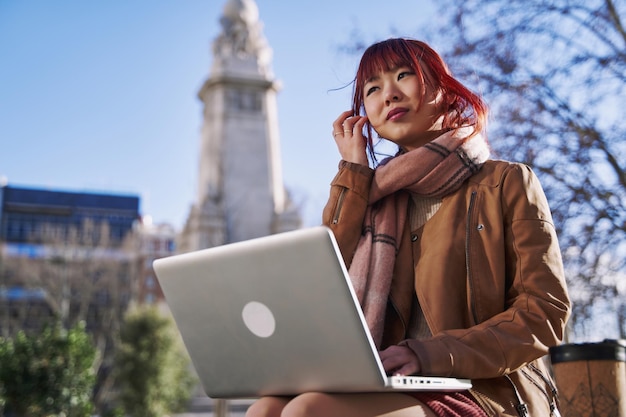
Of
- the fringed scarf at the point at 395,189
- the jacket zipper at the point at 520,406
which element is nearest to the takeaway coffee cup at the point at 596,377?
the jacket zipper at the point at 520,406

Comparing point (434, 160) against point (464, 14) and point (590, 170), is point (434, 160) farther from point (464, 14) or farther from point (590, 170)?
point (464, 14)

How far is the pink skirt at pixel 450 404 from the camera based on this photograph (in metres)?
1.76

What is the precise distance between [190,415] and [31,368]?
1393cm

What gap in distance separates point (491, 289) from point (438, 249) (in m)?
0.19

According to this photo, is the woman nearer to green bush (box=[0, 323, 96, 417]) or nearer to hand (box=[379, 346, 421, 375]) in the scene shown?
hand (box=[379, 346, 421, 375])

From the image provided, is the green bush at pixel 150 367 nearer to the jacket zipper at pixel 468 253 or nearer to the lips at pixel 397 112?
the lips at pixel 397 112

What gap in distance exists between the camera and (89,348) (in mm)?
9617

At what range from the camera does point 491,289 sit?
207 centimetres

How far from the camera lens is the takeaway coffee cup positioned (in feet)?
5.37

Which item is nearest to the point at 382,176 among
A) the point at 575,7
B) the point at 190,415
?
the point at 575,7

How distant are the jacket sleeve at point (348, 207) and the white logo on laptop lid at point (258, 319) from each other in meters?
0.64

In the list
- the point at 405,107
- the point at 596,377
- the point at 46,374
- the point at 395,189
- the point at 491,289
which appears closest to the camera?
the point at 596,377

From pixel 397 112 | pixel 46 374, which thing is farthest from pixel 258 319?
pixel 46 374

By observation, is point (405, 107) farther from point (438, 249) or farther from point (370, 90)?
point (438, 249)
